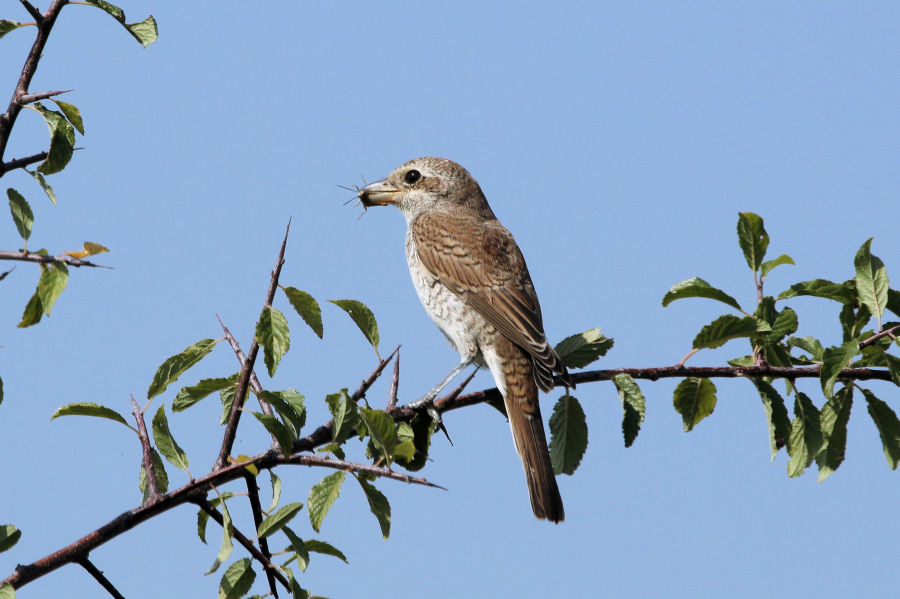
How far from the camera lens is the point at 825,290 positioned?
11.8 feet

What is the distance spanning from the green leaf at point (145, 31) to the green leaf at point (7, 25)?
330 mm

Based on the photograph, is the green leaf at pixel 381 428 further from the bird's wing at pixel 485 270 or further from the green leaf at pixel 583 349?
the bird's wing at pixel 485 270

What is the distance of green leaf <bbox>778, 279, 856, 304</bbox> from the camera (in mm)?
3533

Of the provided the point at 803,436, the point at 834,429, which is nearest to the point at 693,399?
the point at 803,436

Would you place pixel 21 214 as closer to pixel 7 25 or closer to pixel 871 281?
pixel 7 25

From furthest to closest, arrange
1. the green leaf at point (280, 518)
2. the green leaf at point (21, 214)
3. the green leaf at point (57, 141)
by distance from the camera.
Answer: the green leaf at point (57, 141)
the green leaf at point (280, 518)
the green leaf at point (21, 214)

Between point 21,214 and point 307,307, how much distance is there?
82 cm

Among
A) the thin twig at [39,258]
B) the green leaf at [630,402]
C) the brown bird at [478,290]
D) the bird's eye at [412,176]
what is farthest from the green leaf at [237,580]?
the bird's eye at [412,176]

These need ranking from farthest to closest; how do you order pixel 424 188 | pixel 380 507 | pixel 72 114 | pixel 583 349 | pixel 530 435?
pixel 424 188 → pixel 530 435 → pixel 583 349 → pixel 72 114 → pixel 380 507

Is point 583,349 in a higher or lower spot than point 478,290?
lower

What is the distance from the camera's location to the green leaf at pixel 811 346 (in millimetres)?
3598

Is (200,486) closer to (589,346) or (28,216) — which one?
(28,216)

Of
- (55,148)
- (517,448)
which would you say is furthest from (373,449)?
(517,448)

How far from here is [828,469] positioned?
12.1 ft
